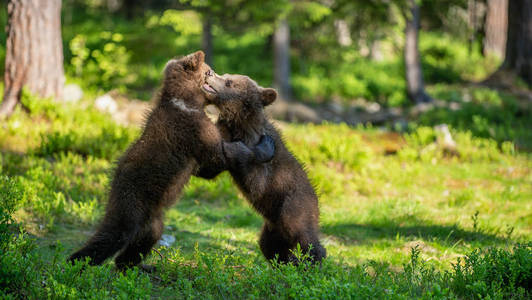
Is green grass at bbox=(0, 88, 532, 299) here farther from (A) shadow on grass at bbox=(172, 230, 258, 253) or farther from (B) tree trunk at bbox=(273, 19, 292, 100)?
(B) tree trunk at bbox=(273, 19, 292, 100)

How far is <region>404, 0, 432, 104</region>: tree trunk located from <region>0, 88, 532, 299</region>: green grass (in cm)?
419

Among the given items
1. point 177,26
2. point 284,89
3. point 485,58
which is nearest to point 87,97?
point 177,26

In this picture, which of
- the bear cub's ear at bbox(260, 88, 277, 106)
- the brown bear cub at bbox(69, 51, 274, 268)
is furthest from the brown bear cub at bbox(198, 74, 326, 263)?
the brown bear cub at bbox(69, 51, 274, 268)

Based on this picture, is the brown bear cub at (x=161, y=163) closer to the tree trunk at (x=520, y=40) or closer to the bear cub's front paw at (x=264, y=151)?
the bear cub's front paw at (x=264, y=151)

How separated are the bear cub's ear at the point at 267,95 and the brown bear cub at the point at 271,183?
0.03ft

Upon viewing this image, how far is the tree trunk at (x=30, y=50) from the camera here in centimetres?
985

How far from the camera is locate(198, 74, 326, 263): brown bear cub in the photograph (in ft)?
16.8

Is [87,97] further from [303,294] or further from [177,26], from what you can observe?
[303,294]

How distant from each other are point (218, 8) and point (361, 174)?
5.71m

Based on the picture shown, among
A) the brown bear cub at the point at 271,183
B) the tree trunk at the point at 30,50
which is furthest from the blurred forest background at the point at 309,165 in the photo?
the brown bear cub at the point at 271,183

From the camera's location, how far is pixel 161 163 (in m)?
4.68

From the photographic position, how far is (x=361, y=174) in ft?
31.5

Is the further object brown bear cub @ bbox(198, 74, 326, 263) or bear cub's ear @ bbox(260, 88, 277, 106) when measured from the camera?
bear cub's ear @ bbox(260, 88, 277, 106)

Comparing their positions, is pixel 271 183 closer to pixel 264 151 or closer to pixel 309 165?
pixel 264 151
